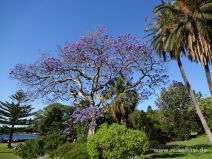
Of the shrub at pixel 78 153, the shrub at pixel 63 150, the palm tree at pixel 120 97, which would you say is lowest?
the shrub at pixel 78 153

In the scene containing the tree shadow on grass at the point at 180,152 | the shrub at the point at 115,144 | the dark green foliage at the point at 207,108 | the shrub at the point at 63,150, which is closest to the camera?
the shrub at the point at 115,144

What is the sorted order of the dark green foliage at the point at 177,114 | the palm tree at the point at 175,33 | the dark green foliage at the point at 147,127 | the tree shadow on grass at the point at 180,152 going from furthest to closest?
1. the dark green foliage at the point at 177,114
2. the dark green foliage at the point at 147,127
3. the palm tree at the point at 175,33
4. the tree shadow on grass at the point at 180,152

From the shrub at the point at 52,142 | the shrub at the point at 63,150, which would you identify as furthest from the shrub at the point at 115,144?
the shrub at the point at 52,142

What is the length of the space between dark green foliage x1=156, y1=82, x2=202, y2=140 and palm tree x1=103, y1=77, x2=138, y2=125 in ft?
94.1

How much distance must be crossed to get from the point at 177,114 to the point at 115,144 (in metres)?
42.4

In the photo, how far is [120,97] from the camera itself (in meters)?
31.4

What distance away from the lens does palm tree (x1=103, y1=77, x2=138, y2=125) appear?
101ft

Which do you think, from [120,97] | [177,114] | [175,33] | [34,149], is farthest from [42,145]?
[177,114]

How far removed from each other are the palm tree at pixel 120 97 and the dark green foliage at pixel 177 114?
2867 cm

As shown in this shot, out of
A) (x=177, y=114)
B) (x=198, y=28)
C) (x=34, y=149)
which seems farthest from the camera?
(x=177, y=114)

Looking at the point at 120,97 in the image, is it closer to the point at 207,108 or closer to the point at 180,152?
the point at 180,152

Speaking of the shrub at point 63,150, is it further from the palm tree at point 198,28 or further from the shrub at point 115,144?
the palm tree at point 198,28

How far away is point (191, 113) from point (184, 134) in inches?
216

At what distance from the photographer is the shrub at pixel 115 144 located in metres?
21.8
